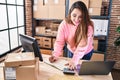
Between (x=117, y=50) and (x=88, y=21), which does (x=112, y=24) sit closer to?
(x=117, y=50)

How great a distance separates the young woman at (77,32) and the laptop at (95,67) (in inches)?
6.4

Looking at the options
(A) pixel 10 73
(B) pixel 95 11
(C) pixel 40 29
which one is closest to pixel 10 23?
(C) pixel 40 29

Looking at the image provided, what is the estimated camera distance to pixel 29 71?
1.17 m

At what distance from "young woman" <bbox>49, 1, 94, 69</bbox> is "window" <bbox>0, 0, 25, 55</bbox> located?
1.48 meters

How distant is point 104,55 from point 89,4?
1267 mm

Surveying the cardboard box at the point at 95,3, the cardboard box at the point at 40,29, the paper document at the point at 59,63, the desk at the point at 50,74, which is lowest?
the desk at the point at 50,74

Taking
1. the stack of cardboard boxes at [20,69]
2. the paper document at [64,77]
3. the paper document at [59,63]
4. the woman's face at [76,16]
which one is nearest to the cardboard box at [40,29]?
the paper document at [59,63]

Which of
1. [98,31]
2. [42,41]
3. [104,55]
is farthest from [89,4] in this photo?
[42,41]

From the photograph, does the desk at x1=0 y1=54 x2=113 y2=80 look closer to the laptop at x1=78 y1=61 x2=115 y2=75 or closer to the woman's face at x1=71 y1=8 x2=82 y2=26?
the laptop at x1=78 y1=61 x2=115 y2=75

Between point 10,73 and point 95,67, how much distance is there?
82 cm

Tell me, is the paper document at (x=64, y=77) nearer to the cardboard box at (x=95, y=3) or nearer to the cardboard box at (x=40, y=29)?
the cardboard box at (x=95, y=3)

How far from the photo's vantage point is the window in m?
2.79

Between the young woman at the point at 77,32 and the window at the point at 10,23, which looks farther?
the window at the point at 10,23

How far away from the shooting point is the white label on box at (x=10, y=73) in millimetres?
1170
